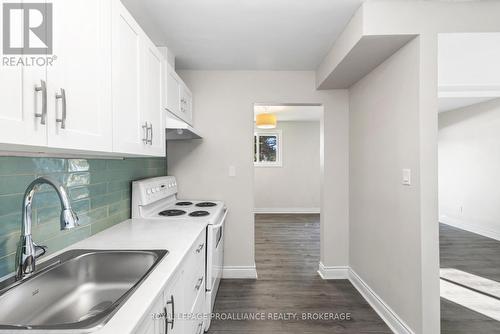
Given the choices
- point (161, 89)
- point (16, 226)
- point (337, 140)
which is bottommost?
point (16, 226)

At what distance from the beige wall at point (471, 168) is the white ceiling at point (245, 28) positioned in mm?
4079

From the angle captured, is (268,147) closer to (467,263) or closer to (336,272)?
(336,272)

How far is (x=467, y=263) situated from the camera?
327 centimetres

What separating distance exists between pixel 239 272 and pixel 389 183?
74.4 inches

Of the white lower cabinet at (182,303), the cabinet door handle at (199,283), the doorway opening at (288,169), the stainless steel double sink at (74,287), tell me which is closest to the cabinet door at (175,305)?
the white lower cabinet at (182,303)

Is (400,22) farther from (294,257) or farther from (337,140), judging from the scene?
(294,257)

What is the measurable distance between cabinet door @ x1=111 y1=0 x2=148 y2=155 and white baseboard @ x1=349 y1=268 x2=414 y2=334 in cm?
225

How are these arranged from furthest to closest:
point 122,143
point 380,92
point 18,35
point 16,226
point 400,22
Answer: point 380,92, point 400,22, point 122,143, point 16,226, point 18,35

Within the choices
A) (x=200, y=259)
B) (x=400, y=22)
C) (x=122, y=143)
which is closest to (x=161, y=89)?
(x=122, y=143)

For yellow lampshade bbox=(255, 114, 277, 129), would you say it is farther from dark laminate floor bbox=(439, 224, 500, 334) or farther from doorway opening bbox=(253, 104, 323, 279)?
dark laminate floor bbox=(439, 224, 500, 334)

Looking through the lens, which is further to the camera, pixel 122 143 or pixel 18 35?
pixel 122 143

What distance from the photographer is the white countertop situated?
2.33 ft

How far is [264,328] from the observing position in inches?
79.0

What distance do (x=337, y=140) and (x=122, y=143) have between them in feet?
7.80
